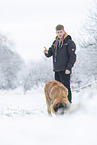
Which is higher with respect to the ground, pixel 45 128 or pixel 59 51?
pixel 59 51

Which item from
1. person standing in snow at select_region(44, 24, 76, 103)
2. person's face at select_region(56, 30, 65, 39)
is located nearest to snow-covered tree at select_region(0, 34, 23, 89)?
person standing in snow at select_region(44, 24, 76, 103)

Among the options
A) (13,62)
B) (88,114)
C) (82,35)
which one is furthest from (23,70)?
(88,114)

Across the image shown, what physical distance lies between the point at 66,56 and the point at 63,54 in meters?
0.09

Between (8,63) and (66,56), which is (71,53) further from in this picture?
(8,63)

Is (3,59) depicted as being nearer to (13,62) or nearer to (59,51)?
(13,62)

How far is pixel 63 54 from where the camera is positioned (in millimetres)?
4559

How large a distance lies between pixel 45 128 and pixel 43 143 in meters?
0.15

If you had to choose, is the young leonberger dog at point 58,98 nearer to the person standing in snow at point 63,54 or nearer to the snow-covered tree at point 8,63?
the person standing in snow at point 63,54

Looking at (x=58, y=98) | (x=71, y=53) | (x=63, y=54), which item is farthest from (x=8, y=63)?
(x=58, y=98)

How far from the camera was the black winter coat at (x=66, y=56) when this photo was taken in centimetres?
443

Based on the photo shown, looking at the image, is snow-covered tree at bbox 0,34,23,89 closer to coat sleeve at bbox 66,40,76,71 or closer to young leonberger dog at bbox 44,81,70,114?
coat sleeve at bbox 66,40,76,71

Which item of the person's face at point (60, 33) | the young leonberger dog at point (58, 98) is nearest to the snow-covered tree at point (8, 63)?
the person's face at point (60, 33)

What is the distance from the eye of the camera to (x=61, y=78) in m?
4.66

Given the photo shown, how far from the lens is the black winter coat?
4.43 meters
